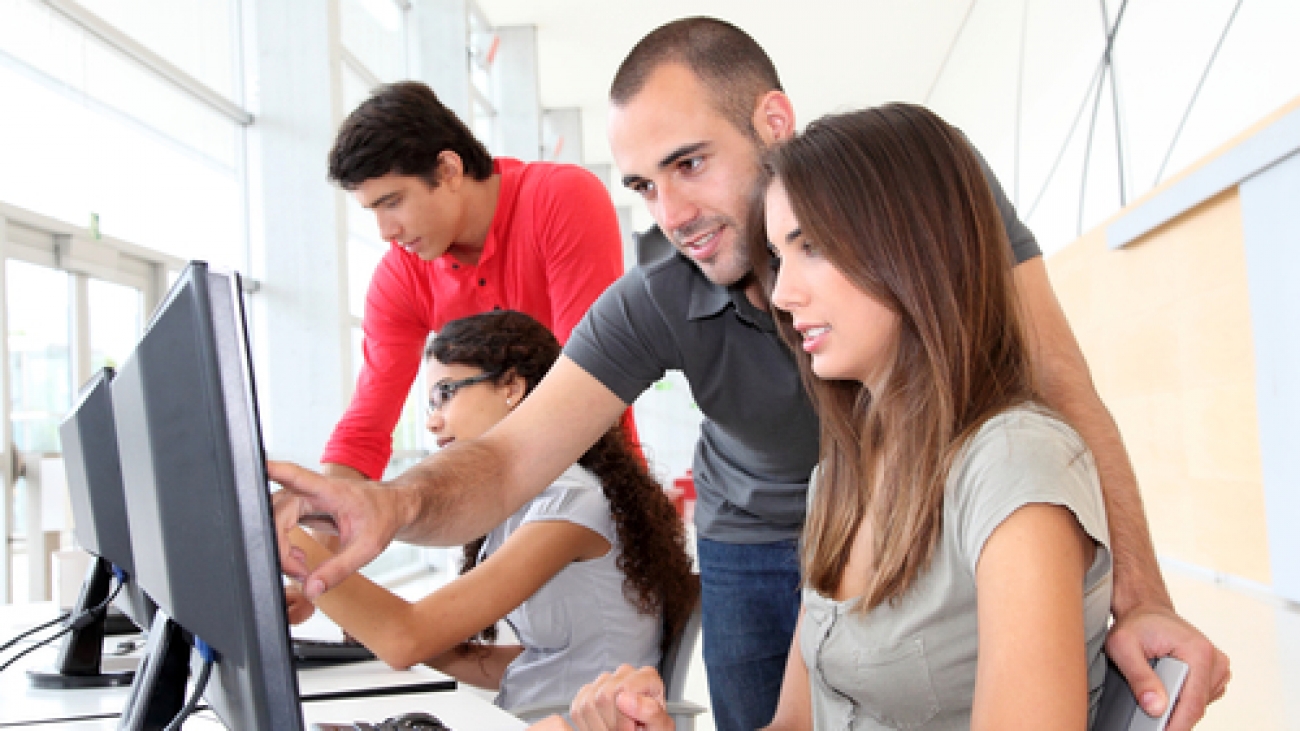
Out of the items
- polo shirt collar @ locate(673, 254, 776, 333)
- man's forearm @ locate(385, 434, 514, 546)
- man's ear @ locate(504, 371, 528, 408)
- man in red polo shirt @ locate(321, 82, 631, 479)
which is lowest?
man's forearm @ locate(385, 434, 514, 546)

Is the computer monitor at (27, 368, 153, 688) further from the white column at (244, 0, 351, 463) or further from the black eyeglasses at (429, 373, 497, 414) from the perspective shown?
the white column at (244, 0, 351, 463)

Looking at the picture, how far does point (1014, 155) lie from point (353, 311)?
192 inches

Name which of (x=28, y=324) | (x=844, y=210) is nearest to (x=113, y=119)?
(x=28, y=324)

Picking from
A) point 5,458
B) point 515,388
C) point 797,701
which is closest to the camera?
point 797,701

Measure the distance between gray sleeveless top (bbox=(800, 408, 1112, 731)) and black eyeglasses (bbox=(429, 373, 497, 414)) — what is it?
97 centimetres

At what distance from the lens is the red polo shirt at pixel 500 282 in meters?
2.38

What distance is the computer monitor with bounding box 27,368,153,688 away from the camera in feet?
3.20

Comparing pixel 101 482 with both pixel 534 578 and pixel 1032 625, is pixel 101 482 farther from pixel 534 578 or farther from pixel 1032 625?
pixel 1032 625

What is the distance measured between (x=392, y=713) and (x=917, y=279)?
2.34ft

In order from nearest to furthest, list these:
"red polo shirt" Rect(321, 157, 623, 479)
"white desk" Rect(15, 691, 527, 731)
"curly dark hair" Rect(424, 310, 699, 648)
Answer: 1. "white desk" Rect(15, 691, 527, 731)
2. "curly dark hair" Rect(424, 310, 699, 648)
3. "red polo shirt" Rect(321, 157, 623, 479)

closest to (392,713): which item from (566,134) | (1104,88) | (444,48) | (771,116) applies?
(771,116)

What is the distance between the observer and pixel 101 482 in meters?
1.04

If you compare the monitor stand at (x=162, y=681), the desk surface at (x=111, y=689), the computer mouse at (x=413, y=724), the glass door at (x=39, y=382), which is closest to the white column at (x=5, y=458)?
the glass door at (x=39, y=382)

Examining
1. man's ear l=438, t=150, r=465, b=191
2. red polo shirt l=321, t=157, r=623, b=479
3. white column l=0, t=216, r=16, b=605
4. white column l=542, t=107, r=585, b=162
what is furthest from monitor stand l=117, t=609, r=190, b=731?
white column l=542, t=107, r=585, b=162
